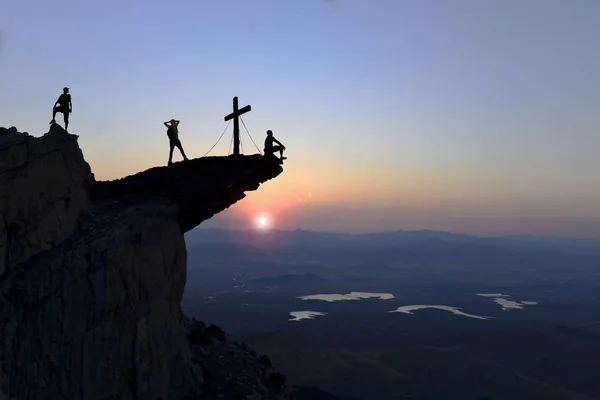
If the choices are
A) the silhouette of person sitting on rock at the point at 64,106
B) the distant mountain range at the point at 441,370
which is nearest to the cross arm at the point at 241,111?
the silhouette of person sitting on rock at the point at 64,106

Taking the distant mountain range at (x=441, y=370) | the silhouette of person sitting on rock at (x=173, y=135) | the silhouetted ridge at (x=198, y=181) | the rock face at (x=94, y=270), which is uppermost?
the silhouette of person sitting on rock at (x=173, y=135)

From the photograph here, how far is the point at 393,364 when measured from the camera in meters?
147

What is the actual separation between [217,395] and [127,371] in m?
7.63

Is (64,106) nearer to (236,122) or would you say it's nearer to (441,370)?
(236,122)

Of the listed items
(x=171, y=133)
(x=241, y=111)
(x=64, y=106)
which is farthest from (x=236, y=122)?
(x=64, y=106)

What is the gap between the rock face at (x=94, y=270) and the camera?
77.4 ft

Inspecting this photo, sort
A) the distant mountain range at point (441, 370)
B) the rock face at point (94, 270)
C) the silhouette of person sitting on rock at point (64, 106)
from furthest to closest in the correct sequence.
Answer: the distant mountain range at point (441, 370) → the silhouette of person sitting on rock at point (64, 106) → the rock face at point (94, 270)

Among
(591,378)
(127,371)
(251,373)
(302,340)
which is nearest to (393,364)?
(302,340)

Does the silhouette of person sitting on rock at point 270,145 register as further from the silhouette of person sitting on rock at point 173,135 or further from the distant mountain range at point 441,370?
the distant mountain range at point 441,370

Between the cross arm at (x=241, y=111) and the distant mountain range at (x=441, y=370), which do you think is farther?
the distant mountain range at (x=441, y=370)

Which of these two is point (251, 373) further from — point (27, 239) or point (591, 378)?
point (591, 378)

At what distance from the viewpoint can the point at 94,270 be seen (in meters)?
25.6

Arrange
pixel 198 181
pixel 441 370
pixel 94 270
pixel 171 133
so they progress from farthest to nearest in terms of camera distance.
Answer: pixel 441 370, pixel 198 181, pixel 171 133, pixel 94 270

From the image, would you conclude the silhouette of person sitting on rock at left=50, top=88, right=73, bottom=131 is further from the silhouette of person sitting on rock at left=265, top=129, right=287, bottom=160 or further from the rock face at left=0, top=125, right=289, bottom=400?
the silhouette of person sitting on rock at left=265, top=129, right=287, bottom=160
